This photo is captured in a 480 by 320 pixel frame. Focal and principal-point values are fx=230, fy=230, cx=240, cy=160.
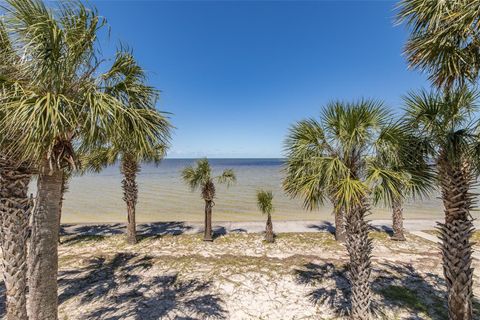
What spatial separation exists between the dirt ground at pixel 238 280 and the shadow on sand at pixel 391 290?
27 millimetres

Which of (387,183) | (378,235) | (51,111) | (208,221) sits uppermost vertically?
(51,111)

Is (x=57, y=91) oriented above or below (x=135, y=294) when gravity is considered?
above

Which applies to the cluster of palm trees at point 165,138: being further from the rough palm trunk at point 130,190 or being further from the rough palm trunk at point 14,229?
the rough palm trunk at point 130,190

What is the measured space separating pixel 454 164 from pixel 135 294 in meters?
8.38

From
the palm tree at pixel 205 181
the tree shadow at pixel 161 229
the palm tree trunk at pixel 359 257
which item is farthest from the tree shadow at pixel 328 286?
the tree shadow at pixel 161 229

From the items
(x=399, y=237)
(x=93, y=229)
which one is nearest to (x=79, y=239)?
(x=93, y=229)

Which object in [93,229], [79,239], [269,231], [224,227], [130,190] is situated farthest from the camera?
[224,227]

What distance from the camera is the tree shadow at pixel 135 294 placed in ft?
19.2

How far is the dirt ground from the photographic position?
5945mm

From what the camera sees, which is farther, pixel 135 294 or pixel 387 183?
pixel 135 294

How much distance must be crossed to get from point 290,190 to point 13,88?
497cm

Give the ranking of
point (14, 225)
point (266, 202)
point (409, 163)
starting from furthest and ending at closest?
point (266, 202) < point (409, 163) < point (14, 225)

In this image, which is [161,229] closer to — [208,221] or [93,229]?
[93,229]

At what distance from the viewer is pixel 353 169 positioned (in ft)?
15.7
